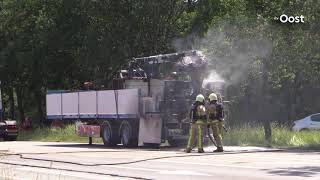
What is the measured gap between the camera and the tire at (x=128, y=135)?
24.4 meters

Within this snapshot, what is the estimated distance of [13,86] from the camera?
175 ft

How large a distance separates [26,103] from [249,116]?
28.6m

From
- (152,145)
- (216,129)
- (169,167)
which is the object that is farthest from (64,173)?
(152,145)

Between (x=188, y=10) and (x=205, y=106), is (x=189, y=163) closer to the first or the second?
(x=205, y=106)

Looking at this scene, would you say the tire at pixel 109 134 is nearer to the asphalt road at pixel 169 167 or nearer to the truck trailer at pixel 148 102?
the truck trailer at pixel 148 102

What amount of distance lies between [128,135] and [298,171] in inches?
480

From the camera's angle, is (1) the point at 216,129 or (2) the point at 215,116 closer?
(1) the point at 216,129

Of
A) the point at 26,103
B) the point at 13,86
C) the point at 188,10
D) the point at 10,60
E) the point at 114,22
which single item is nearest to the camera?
the point at 114,22

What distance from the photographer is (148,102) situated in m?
23.6

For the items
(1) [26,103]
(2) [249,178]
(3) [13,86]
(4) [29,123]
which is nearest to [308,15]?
(2) [249,178]

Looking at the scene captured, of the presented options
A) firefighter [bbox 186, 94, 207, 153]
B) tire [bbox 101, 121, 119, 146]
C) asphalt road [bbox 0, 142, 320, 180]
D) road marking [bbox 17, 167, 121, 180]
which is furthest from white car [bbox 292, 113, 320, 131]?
road marking [bbox 17, 167, 121, 180]

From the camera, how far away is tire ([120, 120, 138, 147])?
2441cm

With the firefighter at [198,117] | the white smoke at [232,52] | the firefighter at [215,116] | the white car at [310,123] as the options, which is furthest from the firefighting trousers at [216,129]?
the white car at [310,123]

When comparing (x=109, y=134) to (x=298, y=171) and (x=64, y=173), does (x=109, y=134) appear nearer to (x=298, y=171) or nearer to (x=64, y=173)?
(x=64, y=173)
